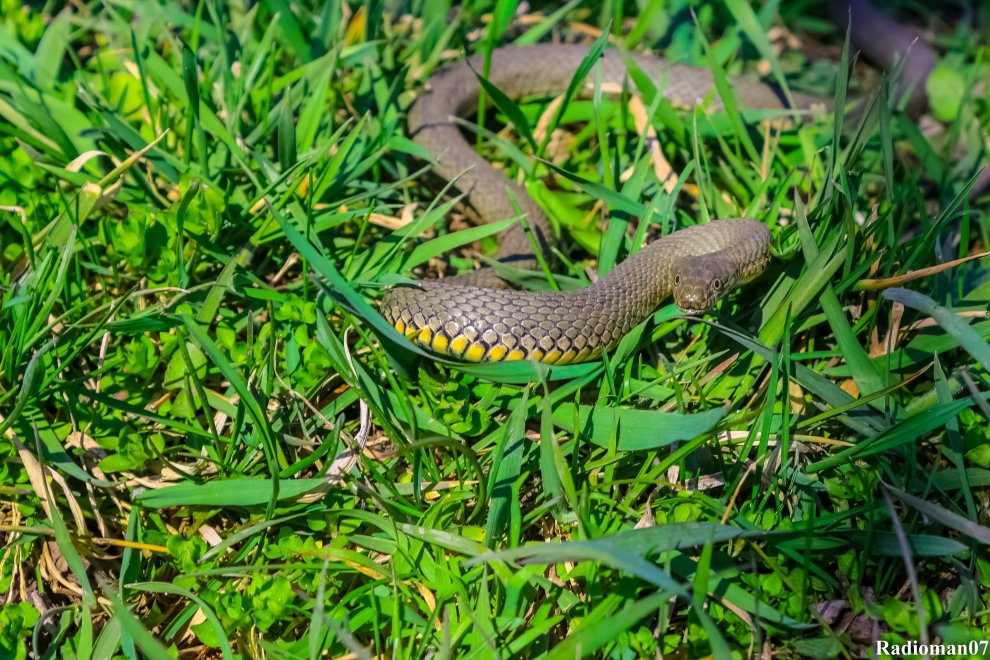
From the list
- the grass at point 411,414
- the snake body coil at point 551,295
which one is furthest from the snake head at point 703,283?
the grass at point 411,414

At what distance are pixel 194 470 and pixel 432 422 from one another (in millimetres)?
999

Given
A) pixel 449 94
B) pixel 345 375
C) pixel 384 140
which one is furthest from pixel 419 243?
pixel 449 94

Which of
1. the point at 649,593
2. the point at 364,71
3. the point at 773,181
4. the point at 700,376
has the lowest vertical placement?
the point at 649,593

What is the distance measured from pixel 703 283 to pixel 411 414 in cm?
145

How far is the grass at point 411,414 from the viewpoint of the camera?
2996mm

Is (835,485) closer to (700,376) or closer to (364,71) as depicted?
(700,376)

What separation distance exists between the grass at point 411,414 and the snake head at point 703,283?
5.1 inches

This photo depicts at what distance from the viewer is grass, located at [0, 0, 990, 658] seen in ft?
9.83

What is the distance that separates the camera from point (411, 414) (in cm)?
330

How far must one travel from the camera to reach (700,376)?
3725 millimetres

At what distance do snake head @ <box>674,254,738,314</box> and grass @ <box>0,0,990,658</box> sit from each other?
13 cm

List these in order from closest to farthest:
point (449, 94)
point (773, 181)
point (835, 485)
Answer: point (835, 485) < point (773, 181) < point (449, 94)

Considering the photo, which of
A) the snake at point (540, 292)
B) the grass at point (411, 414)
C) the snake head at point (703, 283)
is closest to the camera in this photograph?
the grass at point (411, 414)

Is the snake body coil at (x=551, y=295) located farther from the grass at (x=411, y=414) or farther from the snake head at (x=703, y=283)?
the grass at (x=411, y=414)
